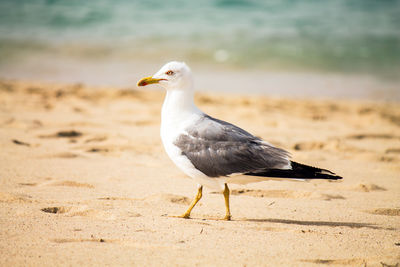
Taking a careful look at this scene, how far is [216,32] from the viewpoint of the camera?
15.4 m

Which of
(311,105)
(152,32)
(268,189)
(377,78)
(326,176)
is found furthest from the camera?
(152,32)

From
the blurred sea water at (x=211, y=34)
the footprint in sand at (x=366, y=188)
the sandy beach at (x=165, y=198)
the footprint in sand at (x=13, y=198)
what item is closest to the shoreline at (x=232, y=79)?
the blurred sea water at (x=211, y=34)

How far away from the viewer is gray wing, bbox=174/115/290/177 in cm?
360

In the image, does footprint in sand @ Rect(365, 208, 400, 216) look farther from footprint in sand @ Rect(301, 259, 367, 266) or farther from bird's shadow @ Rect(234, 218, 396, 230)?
footprint in sand @ Rect(301, 259, 367, 266)

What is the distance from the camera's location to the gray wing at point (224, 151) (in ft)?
11.8

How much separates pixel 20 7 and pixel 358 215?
18.5 meters

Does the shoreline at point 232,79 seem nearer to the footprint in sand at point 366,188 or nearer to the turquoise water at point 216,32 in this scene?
the turquoise water at point 216,32

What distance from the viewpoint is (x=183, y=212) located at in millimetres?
3846

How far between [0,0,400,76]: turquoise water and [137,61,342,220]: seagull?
9085 mm

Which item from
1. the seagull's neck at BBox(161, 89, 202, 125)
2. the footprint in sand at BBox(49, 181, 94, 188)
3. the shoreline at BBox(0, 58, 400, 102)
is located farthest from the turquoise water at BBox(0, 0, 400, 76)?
the seagull's neck at BBox(161, 89, 202, 125)

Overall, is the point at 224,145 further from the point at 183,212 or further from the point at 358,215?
the point at 358,215

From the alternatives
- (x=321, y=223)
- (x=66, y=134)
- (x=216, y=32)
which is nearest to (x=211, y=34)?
(x=216, y=32)

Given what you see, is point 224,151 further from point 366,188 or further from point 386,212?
point 366,188

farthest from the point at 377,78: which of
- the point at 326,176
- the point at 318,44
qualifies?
the point at 326,176
